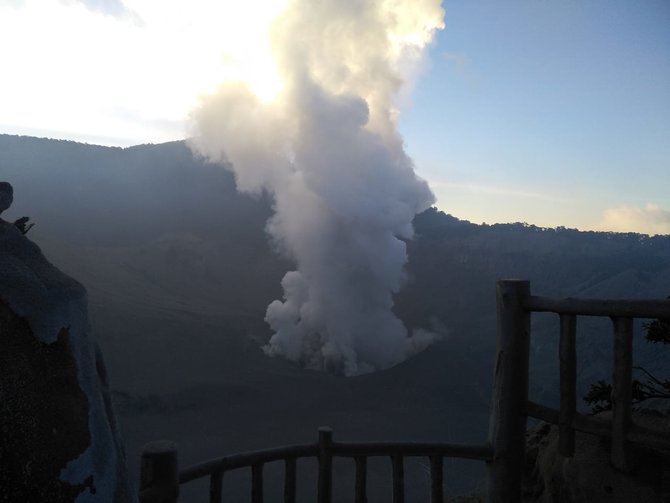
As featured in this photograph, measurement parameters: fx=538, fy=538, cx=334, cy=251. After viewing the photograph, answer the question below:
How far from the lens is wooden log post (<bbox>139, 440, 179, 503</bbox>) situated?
2342 millimetres

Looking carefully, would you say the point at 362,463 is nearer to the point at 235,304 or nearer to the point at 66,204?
the point at 235,304

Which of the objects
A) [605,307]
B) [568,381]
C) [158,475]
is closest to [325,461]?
[158,475]

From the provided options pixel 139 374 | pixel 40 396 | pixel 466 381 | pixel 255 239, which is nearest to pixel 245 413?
pixel 139 374

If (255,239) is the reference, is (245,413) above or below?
below

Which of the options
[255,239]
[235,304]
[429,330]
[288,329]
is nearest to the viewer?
[288,329]

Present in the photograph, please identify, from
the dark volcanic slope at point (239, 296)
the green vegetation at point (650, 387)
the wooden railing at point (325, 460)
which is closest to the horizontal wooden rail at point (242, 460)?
the wooden railing at point (325, 460)

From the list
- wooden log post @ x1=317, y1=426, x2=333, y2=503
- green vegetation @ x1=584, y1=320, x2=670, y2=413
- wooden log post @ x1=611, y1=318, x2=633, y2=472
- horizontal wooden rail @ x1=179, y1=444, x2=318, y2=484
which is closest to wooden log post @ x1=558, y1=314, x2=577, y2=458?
wooden log post @ x1=611, y1=318, x2=633, y2=472

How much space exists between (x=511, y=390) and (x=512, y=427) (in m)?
0.25

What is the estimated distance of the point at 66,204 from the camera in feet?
153

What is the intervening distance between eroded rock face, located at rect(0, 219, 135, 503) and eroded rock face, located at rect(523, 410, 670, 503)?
2662 millimetres

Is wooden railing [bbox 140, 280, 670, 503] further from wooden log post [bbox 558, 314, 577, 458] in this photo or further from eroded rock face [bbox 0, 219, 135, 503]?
eroded rock face [bbox 0, 219, 135, 503]

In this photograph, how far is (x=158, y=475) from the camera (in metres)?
2.36

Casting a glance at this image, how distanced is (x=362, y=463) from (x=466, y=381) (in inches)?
654

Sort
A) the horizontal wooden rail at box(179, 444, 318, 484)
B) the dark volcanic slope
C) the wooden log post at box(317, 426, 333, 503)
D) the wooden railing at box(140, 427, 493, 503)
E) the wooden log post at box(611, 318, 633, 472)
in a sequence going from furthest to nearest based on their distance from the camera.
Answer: the dark volcanic slope
the wooden log post at box(317, 426, 333, 503)
the wooden railing at box(140, 427, 493, 503)
the horizontal wooden rail at box(179, 444, 318, 484)
the wooden log post at box(611, 318, 633, 472)
